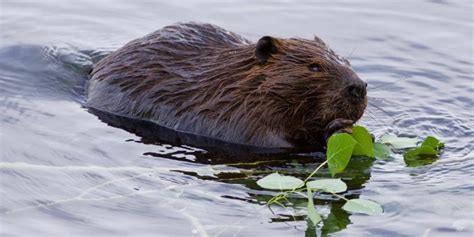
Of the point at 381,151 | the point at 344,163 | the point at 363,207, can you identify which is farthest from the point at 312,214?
the point at 381,151

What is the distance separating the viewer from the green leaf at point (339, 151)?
5.86 meters

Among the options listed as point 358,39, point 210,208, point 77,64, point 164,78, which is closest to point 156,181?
point 210,208

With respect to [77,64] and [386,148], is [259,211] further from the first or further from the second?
[77,64]

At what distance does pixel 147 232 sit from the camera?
5.27 metres

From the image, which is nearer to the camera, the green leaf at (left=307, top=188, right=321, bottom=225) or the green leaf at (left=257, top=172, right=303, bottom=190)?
the green leaf at (left=307, top=188, right=321, bottom=225)

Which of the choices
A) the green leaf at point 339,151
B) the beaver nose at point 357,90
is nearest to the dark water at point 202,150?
the green leaf at point 339,151

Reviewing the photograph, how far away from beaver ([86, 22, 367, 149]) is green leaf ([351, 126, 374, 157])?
4.6 inches

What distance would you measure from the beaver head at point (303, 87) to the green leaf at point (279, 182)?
81cm

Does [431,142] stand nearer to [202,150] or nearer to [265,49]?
[265,49]

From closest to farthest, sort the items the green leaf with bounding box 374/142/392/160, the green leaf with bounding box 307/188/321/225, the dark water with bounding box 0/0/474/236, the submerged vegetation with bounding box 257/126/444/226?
the green leaf with bounding box 307/188/321/225, the dark water with bounding box 0/0/474/236, the submerged vegetation with bounding box 257/126/444/226, the green leaf with bounding box 374/142/392/160

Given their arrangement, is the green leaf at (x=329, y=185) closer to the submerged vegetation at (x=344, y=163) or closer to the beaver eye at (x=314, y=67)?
the submerged vegetation at (x=344, y=163)

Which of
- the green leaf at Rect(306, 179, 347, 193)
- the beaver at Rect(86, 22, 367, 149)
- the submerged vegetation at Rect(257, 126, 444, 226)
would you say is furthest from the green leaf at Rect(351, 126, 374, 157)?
the green leaf at Rect(306, 179, 347, 193)

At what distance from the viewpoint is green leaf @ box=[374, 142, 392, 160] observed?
6352mm

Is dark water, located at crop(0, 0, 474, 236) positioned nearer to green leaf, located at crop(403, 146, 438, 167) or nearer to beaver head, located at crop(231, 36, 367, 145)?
green leaf, located at crop(403, 146, 438, 167)
